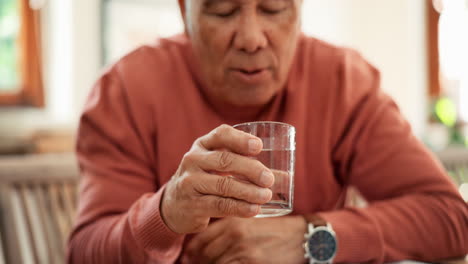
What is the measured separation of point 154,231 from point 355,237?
387 millimetres

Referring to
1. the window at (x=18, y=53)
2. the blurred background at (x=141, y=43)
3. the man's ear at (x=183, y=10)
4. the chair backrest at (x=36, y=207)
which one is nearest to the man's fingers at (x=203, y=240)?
the man's ear at (x=183, y=10)

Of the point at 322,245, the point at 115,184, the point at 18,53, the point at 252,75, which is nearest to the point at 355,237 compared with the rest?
the point at 322,245

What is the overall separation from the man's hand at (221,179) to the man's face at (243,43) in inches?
9.7

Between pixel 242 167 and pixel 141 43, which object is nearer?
pixel 242 167

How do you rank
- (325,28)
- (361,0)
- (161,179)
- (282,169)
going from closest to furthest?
(282,169)
(161,179)
(361,0)
(325,28)

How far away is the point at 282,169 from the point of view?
644mm

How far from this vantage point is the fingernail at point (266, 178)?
59 centimetres

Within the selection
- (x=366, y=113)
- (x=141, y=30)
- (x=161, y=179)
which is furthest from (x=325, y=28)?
(x=161, y=179)

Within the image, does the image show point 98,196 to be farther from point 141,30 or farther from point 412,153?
point 141,30

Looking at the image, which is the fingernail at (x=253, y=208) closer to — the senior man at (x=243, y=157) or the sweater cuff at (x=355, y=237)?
the senior man at (x=243, y=157)

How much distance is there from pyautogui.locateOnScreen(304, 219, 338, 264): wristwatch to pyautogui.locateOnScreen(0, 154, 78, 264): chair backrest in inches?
26.2

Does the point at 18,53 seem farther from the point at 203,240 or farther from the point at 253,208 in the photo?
the point at 253,208

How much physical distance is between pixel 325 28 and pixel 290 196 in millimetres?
4022

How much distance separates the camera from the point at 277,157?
2.07 feet
